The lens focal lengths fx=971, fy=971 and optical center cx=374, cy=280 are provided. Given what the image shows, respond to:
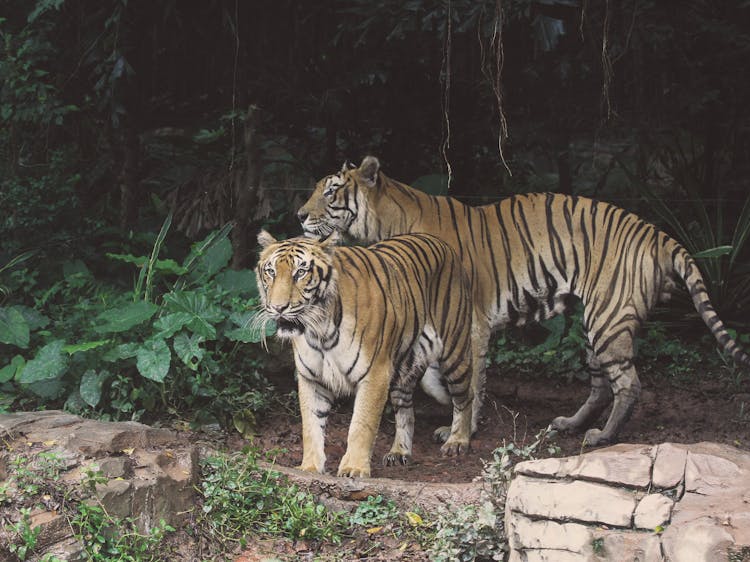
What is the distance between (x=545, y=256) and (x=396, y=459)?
1696 mm

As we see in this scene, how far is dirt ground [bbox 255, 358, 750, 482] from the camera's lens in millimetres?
5668

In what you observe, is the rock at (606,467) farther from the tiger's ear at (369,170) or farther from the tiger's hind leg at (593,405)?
the tiger's ear at (369,170)

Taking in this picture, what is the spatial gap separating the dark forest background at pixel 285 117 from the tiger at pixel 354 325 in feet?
4.28

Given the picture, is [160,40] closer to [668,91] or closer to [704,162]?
[668,91]

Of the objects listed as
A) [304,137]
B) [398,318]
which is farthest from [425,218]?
[304,137]

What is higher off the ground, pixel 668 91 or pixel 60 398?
pixel 668 91

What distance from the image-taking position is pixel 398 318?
525 cm

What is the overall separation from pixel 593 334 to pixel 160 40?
4.05 metres

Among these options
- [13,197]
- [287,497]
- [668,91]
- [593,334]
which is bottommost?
[287,497]

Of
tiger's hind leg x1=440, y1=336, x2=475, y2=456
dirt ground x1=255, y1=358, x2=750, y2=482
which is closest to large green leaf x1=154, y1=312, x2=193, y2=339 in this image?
dirt ground x1=255, y1=358, x2=750, y2=482

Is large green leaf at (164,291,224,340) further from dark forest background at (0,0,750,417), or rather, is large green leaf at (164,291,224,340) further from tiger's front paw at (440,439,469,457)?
tiger's front paw at (440,439,469,457)

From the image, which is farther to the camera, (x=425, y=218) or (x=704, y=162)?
(x=704, y=162)

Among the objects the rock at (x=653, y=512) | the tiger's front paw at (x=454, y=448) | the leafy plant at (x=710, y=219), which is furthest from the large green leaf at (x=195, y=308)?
the leafy plant at (x=710, y=219)

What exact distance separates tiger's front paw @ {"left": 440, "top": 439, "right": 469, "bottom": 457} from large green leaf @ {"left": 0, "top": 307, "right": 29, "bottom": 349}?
8.57ft
